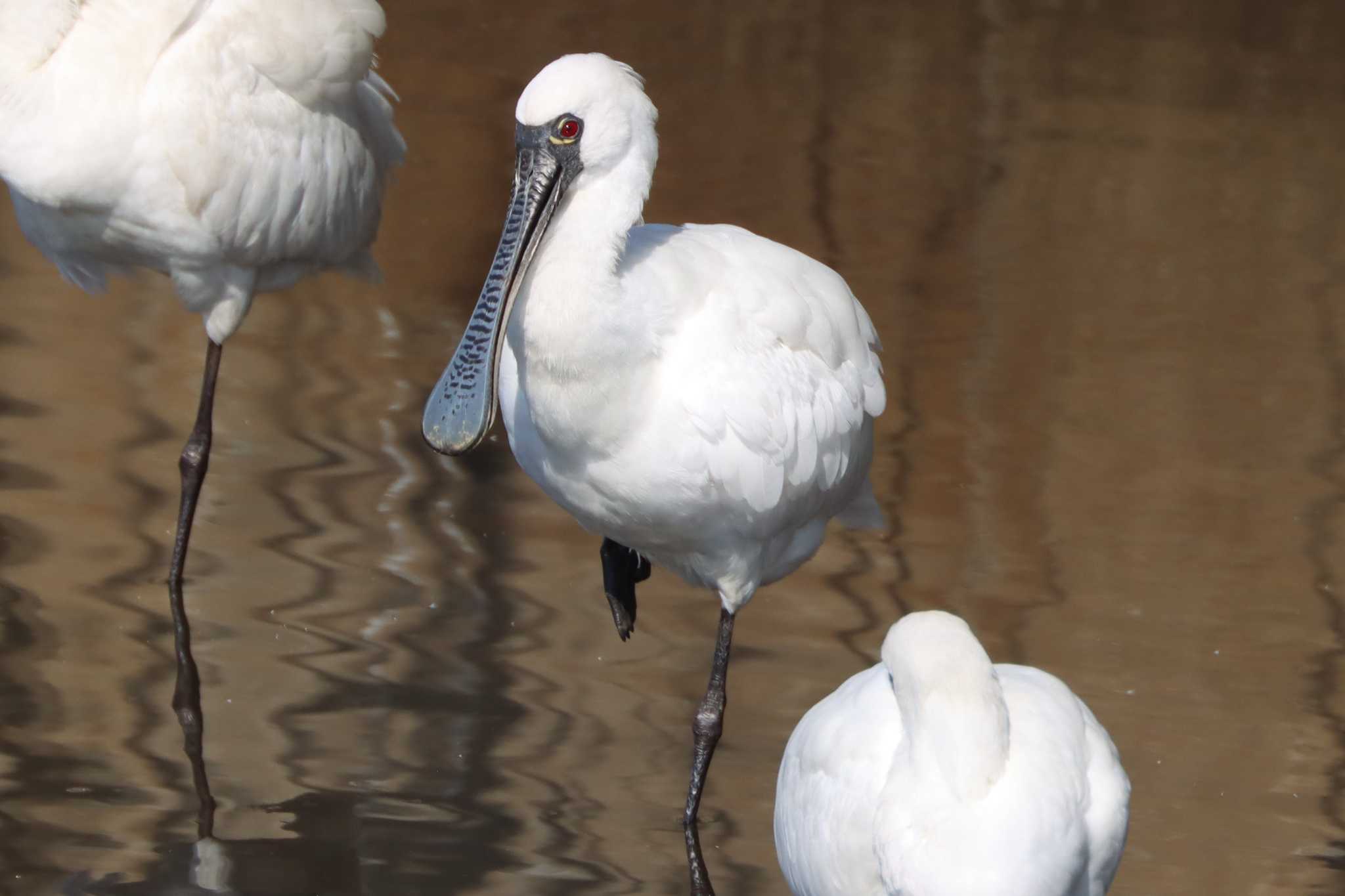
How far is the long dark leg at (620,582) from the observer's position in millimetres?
6012

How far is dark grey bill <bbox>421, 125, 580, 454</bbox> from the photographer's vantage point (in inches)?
196

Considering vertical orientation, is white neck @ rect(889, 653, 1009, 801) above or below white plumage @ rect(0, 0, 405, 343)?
below

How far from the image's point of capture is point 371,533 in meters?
6.88

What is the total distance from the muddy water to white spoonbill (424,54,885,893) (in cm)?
58

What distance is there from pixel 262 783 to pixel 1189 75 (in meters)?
8.55

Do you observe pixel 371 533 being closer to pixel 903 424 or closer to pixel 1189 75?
pixel 903 424

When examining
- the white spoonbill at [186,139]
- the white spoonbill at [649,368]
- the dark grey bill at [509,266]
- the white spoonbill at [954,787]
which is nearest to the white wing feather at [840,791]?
the white spoonbill at [954,787]

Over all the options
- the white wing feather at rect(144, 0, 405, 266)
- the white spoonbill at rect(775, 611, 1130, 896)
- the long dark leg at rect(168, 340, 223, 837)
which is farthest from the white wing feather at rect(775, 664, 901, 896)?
the white wing feather at rect(144, 0, 405, 266)

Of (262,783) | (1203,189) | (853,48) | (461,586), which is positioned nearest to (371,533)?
(461,586)

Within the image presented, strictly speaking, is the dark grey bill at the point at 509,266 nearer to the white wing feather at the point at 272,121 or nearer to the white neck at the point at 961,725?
the white neck at the point at 961,725

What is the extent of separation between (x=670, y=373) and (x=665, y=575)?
1.83 metres

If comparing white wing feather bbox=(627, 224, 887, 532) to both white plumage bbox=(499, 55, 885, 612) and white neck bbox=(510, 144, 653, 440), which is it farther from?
white neck bbox=(510, 144, 653, 440)

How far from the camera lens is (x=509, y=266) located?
496 centimetres

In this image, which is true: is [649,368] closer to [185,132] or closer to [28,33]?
[185,132]
